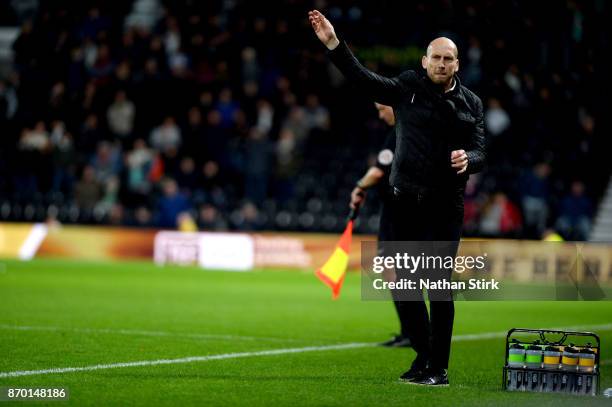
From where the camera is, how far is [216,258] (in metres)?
23.9

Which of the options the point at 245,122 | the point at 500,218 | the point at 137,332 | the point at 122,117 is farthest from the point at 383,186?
the point at 122,117

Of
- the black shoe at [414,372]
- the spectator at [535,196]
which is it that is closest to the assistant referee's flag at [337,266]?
the black shoe at [414,372]

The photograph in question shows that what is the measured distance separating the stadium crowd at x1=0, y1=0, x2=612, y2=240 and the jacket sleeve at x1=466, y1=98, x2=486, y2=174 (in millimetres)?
13284

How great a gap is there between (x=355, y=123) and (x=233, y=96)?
9.42 ft

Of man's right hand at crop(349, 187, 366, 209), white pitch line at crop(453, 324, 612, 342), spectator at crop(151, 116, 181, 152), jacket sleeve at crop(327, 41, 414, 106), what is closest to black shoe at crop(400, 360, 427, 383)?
jacket sleeve at crop(327, 41, 414, 106)

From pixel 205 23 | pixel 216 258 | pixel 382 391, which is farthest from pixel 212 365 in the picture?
pixel 205 23

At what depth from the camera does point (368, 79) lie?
7500 mm

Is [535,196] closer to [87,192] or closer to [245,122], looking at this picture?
[245,122]

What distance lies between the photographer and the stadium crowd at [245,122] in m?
22.3

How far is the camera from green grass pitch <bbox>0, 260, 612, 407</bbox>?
725 cm

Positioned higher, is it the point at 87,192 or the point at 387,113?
the point at 387,113

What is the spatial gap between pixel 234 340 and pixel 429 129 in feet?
12.3

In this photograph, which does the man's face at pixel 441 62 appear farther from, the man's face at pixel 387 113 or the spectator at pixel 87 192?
the spectator at pixel 87 192

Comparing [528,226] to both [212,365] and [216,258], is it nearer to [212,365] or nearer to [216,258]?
[216,258]
